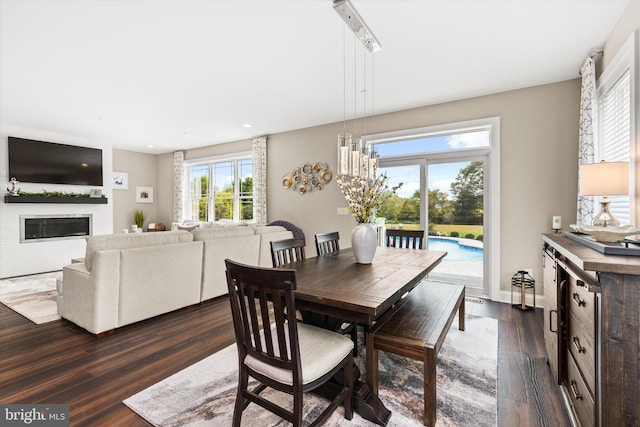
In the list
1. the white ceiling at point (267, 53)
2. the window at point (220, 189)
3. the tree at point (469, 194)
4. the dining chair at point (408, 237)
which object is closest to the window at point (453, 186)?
the tree at point (469, 194)

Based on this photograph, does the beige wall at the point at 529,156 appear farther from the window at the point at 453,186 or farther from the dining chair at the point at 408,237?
the dining chair at the point at 408,237

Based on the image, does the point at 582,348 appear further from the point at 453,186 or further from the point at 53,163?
the point at 53,163

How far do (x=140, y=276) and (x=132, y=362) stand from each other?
36.6 inches

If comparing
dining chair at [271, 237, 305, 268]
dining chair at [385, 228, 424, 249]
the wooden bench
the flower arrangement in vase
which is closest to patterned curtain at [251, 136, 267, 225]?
dining chair at [385, 228, 424, 249]

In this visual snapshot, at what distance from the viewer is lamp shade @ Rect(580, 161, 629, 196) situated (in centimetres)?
170

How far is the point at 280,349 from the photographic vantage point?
1.34 metres

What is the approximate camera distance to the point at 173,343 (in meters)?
2.64

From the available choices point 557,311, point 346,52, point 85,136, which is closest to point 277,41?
point 346,52

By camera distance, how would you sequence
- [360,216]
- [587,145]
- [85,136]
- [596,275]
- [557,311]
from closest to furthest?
[596,275] < [557,311] < [360,216] < [587,145] < [85,136]

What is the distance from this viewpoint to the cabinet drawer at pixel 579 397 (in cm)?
131

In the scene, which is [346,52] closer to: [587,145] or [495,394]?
[587,145]

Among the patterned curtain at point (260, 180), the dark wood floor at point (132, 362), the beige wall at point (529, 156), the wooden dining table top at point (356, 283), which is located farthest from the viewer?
the patterned curtain at point (260, 180)

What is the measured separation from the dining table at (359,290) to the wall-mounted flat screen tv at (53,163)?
242 inches

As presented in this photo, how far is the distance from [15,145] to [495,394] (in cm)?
785
